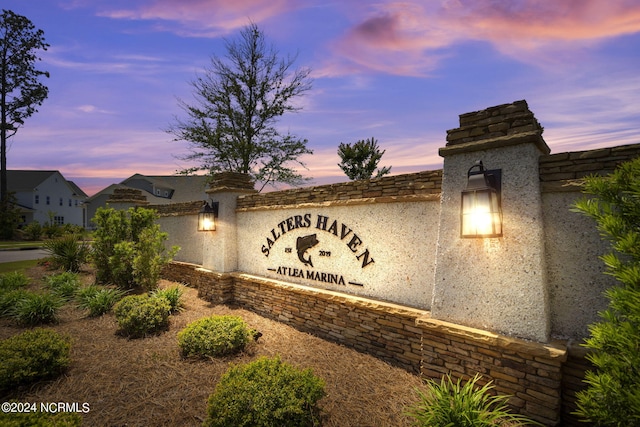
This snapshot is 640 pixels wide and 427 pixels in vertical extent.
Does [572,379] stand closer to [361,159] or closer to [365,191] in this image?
[365,191]

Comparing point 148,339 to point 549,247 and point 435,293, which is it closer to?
point 435,293

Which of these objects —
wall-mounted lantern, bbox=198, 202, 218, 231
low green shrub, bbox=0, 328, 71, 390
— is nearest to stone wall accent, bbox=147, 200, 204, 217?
wall-mounted lantern, bbox=198, 202, 218, 231

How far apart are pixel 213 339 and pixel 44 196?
164 feet

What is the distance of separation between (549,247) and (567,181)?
0.81 metres

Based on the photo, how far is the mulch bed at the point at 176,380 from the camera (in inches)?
137

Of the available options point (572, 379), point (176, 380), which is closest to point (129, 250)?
point (176, 380)

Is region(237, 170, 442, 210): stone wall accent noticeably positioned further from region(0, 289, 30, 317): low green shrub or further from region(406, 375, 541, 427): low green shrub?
region(0, 289, 30, 317): low green shrub

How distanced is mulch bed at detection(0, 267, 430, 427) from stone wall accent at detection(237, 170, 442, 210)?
2865 millimetres

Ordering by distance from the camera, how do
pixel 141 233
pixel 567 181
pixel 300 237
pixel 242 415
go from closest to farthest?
pixel 242 415 < pixel 567 181 < pixel 300 237 < pixel 141 233

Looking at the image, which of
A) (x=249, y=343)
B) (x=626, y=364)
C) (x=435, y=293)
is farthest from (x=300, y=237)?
(x=626, y=364)

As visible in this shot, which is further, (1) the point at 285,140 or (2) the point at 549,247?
(1) the point at 285,140

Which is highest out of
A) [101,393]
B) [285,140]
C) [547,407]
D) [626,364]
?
[285,140]

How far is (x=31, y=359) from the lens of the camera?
407 centimetres

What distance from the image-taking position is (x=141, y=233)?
→ 353 inches
